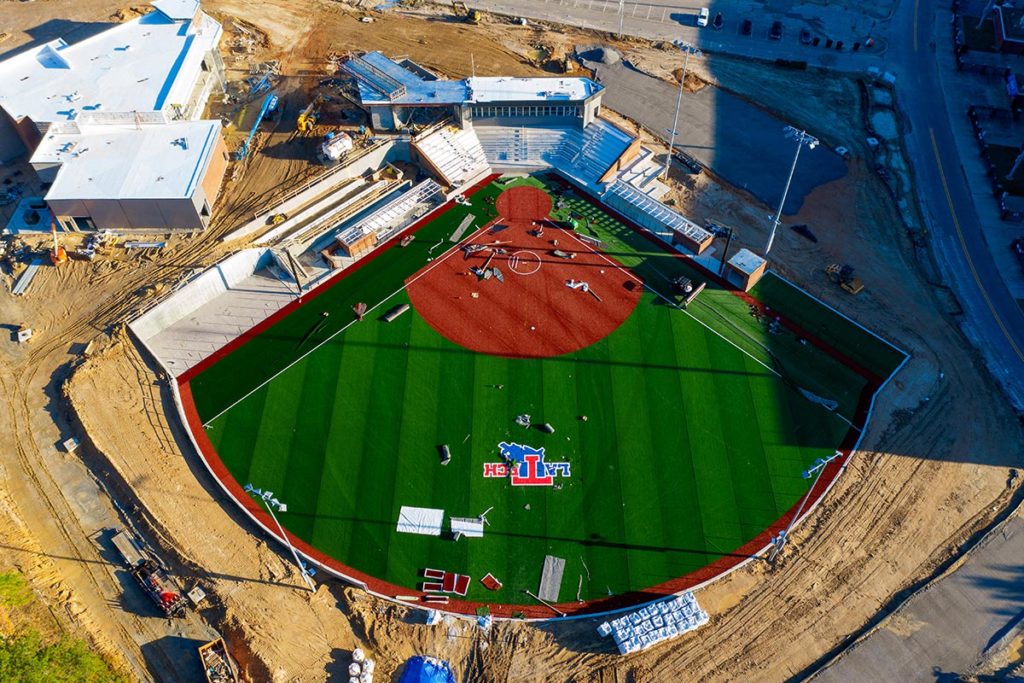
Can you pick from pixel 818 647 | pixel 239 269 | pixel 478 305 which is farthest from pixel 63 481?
pixel 818 647

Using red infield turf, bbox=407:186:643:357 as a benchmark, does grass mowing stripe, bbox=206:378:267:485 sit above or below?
below

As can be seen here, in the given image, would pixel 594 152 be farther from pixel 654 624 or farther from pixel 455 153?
pixel 654 624

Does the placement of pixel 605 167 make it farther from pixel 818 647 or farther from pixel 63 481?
pixel 63 481

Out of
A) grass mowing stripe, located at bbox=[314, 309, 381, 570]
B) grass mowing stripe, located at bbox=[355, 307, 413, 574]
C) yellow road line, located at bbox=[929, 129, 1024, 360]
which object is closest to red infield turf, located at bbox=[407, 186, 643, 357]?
grass mowing stripe, located at bbox=[355, 307, 413, 574]

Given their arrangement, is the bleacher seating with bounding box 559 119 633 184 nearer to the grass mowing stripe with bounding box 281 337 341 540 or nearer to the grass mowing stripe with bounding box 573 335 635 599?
the grass mowing stripe with bounding box 573 335 635 599

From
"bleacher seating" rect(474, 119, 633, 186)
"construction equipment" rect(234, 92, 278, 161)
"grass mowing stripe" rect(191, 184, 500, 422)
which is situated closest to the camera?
"grass mowing stripe" rect(191, 184, 500, 422)

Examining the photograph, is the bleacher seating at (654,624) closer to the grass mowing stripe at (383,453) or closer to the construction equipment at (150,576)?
the grass mowing stripe at (383,453)
